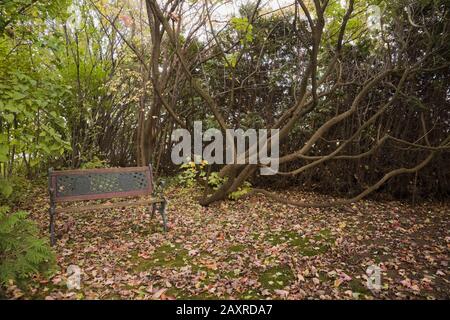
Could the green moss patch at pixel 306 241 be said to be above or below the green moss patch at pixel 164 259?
above

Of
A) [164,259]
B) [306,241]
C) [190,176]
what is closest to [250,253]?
[306,241]

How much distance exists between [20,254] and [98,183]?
1.40 metres

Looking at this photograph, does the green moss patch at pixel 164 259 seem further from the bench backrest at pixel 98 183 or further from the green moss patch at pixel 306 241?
the green moss patch at pixel 306 241

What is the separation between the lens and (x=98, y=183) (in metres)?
4.12

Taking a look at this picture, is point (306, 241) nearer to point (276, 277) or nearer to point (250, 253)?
point (250, 253)

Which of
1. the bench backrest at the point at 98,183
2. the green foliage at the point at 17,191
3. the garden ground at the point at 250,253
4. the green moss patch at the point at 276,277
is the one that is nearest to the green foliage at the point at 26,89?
the bench backrest at the point at 98,183

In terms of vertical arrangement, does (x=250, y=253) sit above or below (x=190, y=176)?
below

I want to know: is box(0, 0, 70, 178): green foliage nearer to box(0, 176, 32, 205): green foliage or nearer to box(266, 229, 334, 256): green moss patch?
box(0, 176, 32, 205): green foliage

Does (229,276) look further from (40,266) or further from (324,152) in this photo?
(324,152)

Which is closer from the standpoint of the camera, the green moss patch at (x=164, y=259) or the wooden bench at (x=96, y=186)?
the green moss patch at (x=164, y=259)

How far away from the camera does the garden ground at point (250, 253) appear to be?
282 centimetres

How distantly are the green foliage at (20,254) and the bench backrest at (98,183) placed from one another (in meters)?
0.76

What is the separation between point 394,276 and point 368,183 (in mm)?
3363

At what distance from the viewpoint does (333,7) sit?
4.91 metres
